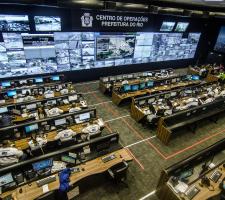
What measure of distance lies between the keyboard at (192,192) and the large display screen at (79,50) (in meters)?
9.01

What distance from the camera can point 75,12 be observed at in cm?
989

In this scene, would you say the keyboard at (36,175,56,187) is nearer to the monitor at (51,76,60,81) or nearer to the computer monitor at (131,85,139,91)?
the computer monitor at (131,85,139,91)

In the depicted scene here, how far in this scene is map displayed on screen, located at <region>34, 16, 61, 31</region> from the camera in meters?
9.52

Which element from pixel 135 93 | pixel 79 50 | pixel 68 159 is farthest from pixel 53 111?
pixel 79 50

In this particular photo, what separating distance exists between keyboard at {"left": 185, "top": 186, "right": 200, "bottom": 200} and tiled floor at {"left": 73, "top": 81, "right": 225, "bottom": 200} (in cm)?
113

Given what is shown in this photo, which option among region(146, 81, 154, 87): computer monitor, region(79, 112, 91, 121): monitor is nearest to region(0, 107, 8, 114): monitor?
region(79, 112, 91, 121): monitor

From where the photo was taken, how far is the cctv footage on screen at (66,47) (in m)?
9.52

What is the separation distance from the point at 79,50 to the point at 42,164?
777 centimetres

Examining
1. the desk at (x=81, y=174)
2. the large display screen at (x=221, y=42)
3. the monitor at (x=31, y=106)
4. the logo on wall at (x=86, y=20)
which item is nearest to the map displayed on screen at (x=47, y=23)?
the logo on wall at (x=86, y=20)

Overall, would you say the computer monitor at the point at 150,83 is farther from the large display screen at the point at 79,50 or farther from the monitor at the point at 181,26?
the monitor at the point at 181,26

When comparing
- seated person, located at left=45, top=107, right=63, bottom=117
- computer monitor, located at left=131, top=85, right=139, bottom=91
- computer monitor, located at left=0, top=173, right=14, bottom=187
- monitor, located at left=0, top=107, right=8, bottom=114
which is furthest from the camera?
computer monitor, located at left=131, top=85, right=139, bottom=91

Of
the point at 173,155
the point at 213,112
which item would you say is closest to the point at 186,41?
the point at 213,112

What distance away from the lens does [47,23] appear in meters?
9.77

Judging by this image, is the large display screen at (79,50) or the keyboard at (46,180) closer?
the keyboard at (46,180)
